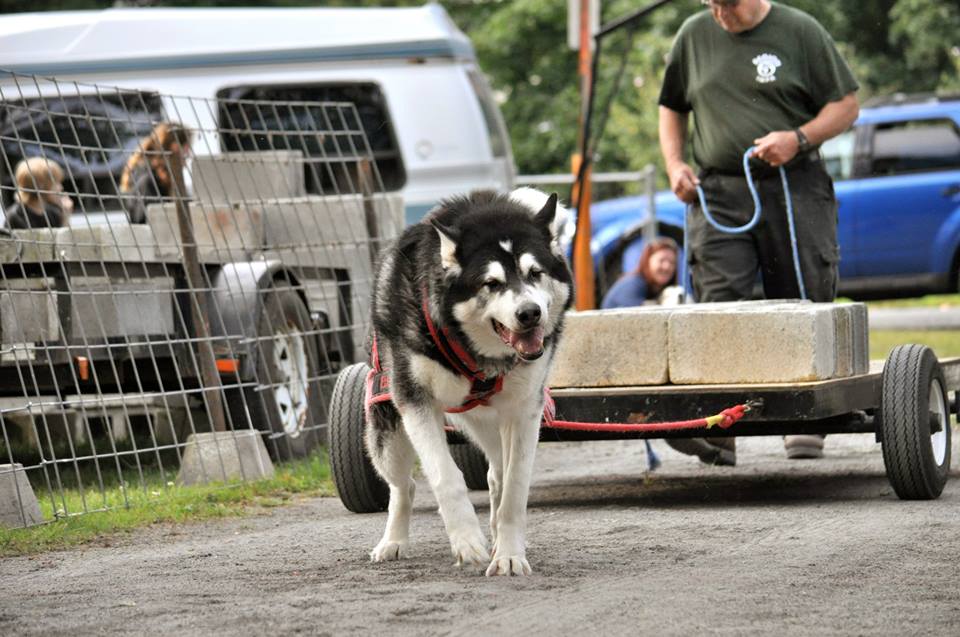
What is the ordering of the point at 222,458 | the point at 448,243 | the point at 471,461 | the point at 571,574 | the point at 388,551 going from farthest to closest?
1. the point at 222,458
2. the point at 471,461
3. the point at 388,551
4. the point at 448,243
5. the point at 571,574

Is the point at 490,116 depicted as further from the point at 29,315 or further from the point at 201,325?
the point at 29,315

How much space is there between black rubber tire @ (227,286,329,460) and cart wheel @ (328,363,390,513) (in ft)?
5.69

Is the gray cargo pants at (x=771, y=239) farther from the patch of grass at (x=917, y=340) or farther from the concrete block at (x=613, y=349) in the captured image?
the patch of grass at (x=917, y=340)

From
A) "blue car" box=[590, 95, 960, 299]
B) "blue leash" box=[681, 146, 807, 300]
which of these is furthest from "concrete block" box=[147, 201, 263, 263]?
"blue car" box=[590, 95, 960, 299]

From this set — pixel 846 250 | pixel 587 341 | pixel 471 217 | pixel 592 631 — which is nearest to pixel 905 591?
pixel 592 631

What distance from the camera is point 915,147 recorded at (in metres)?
17.6

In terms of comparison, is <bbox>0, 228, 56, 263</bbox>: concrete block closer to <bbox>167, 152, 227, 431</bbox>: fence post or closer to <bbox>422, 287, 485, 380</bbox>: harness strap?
<bbox>167, 152, 227, 431</bbox>: fence post

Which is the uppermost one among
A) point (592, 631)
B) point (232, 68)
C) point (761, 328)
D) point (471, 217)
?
point (232, 68)

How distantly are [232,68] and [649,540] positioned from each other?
31.2 feet

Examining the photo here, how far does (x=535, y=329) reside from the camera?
531cm

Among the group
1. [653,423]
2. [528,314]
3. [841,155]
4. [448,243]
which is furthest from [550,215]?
[841,155]

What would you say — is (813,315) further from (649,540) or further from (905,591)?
(905,591)

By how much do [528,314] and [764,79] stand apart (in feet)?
11.0

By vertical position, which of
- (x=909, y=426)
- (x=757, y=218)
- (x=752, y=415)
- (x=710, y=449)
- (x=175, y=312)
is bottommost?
(x=710, y=449)
